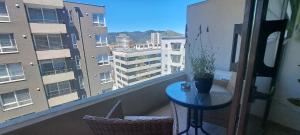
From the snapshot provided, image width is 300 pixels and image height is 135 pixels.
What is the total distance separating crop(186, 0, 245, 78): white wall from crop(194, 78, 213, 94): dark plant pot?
0.82 m

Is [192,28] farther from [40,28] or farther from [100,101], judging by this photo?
[40,28]

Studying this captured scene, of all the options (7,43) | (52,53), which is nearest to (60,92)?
(52,53)

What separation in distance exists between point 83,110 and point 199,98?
4.44 ft

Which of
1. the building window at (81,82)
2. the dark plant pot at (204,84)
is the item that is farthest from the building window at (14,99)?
the dark plant pot at (204,84)

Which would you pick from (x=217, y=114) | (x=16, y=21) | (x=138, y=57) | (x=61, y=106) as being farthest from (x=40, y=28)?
(x=217, y=114)

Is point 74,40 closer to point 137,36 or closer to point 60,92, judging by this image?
point 60,92

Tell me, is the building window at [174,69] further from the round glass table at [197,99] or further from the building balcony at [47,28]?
the building balcony at [47,28]

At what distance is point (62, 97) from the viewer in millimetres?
1666

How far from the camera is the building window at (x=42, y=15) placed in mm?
1333

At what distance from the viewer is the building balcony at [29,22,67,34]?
4.45 ft

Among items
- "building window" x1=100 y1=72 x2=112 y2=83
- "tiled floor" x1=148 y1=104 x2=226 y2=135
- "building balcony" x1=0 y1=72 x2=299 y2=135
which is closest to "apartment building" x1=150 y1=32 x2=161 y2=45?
"building balcony" x1=0 y1=72 x2=299 y2=135

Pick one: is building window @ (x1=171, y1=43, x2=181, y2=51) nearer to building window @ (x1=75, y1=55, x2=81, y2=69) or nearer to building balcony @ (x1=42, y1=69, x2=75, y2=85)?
building window @ (x1=75, y1=55, x2=81, y2=69)

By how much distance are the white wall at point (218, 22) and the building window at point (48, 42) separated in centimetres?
222

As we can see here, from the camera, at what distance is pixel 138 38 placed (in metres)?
2.22
